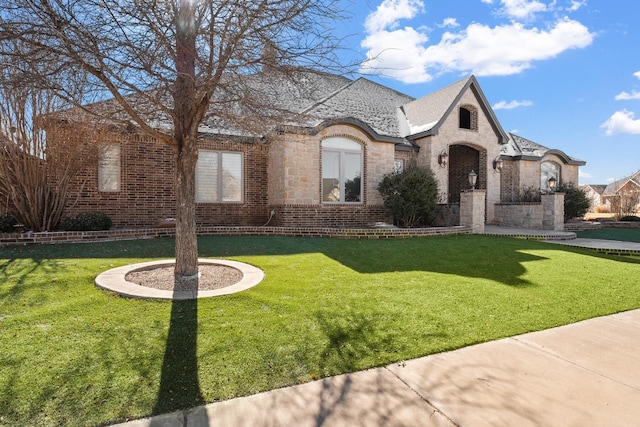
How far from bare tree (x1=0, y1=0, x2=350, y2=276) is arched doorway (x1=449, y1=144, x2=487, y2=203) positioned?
1433 cm

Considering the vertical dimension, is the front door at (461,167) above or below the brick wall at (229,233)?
above

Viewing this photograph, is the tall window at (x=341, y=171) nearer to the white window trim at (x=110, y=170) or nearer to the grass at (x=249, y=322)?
the grass at (x=249, y=322)

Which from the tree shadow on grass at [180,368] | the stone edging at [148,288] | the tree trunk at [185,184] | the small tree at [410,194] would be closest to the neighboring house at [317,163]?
the small tree at [410,194]

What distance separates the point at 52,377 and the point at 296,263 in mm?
4582

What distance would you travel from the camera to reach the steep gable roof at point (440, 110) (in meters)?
15.0

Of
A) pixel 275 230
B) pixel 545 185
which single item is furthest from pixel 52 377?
pixel 545 185

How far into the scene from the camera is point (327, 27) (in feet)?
15.8

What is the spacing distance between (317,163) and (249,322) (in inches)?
367

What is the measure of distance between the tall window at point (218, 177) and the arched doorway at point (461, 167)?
35.9 ft

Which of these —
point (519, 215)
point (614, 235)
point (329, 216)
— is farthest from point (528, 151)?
point (329, 216)

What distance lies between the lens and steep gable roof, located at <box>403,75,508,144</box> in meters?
15.0

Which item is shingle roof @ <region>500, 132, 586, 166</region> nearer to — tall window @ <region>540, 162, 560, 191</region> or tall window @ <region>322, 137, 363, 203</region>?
tall window @ <region>540, 162, 560, 191</region>

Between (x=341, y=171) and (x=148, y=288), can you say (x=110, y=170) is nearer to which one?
(x=341, y=171)

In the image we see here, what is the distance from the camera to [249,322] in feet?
12.4
